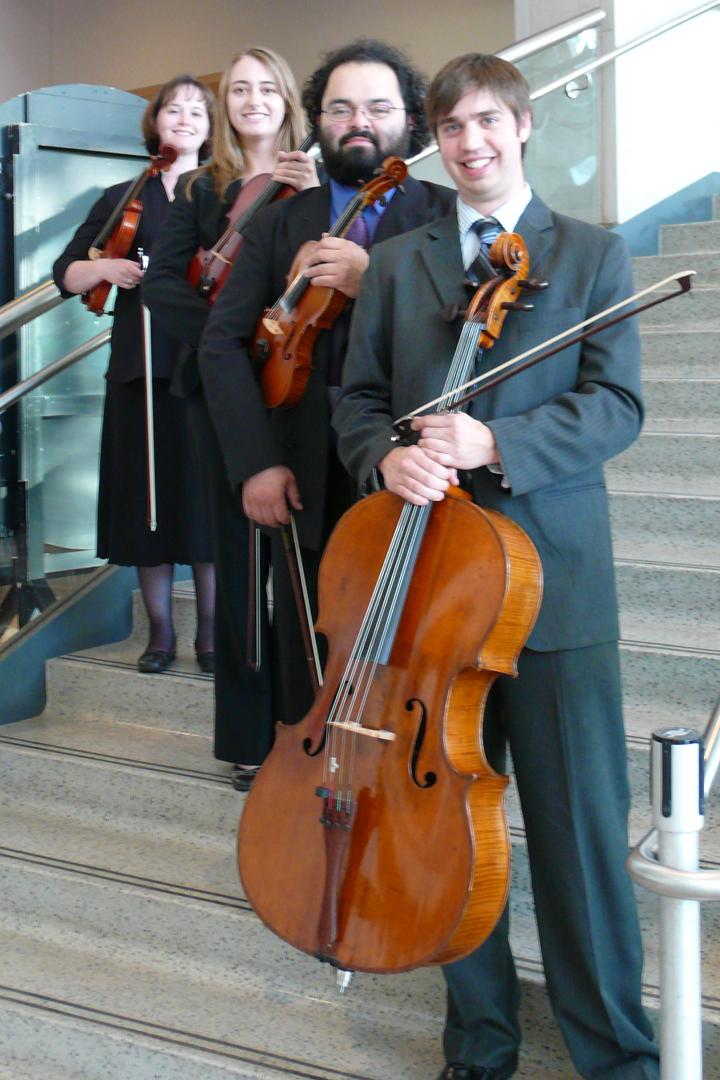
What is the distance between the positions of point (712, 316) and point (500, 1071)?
8.22ft

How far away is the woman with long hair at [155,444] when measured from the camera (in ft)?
9.84

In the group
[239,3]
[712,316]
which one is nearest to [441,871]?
[712,316]

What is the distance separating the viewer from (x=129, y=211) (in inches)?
117

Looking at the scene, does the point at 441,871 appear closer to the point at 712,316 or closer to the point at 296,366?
the point at 296,366

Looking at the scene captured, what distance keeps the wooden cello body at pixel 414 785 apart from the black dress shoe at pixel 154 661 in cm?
146

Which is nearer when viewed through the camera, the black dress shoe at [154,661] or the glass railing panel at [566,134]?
the black dress shoe at [154,661]

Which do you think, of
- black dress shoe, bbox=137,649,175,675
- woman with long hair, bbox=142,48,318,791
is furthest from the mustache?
black dress shoe, bbox=137,649,175,675

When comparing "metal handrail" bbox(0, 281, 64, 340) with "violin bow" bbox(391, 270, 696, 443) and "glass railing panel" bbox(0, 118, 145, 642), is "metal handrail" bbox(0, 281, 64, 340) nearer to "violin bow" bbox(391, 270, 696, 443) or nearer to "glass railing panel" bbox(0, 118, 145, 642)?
"glass railing panel" bbox(0, 118, 145, 642)

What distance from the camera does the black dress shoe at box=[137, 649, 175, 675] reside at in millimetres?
3080

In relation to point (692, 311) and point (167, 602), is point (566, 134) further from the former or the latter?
point (167, 602)

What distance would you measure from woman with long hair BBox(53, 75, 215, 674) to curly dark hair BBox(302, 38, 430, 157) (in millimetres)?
937

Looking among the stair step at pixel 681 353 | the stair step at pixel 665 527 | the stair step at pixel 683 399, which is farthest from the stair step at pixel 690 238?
the stair step at pixel 665 527

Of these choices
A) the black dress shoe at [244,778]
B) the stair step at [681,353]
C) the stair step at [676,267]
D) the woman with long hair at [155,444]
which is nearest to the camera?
the black dress shoe at [244,778]

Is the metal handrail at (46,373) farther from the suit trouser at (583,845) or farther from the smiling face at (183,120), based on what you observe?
the suit trouser at (583,845)
